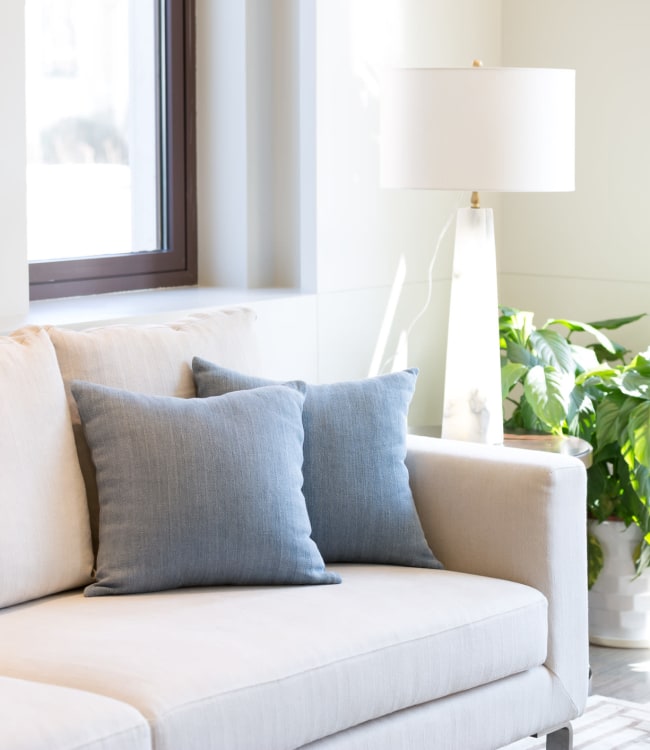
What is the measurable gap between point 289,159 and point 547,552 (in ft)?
5.13

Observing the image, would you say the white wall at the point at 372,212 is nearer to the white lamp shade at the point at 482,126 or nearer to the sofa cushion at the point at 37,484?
the white lamp shade at the point at 482,126

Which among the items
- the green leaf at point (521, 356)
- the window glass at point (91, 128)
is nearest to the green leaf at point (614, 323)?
the green leaf at point (521, 356)

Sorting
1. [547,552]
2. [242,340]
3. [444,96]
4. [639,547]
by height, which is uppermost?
[444,96]

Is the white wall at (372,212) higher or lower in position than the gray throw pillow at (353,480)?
higher

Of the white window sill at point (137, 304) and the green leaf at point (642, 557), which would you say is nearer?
the white window sill at point (137, 304)

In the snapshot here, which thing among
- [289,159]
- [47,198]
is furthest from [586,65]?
[47,198]

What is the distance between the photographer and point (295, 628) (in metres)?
2.27

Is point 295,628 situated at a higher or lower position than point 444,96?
lower

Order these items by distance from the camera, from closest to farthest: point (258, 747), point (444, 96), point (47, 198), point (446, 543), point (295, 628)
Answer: point (258, 747) → point (295, 628) → point (446, 543) → point (444, 96) → point (47, 198)

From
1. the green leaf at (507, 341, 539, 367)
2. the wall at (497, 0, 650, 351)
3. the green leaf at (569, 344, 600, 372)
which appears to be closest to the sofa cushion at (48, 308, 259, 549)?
the green leaf at (507, 341, 539, 367)

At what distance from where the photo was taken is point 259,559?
99.2 inches

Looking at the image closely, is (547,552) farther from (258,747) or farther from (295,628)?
(258,747)

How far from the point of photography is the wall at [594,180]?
13.4 feet

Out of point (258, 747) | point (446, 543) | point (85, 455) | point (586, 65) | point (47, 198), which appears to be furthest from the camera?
point (586, 65)
